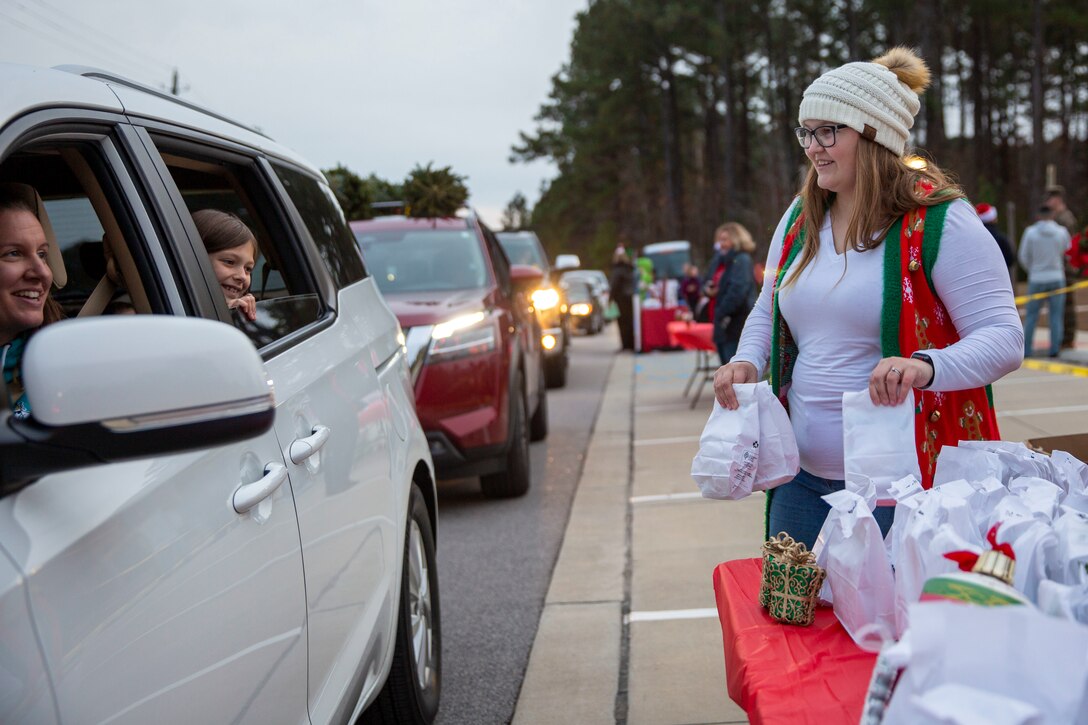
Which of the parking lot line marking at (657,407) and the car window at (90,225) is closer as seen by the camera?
the car window at (90,225)

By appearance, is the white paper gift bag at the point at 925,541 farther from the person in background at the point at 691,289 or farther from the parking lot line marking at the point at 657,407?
the person in background at the point at 691,289

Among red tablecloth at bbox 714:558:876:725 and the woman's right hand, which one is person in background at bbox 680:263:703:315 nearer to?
the woman's right hand

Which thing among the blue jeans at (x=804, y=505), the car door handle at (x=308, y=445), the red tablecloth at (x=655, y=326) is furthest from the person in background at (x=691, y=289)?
the car door handle at (x=308, y=445)

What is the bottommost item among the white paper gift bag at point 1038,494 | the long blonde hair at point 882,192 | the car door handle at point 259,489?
the white paper gift bag at point 1038,494

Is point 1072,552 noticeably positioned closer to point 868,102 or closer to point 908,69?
point 868,102

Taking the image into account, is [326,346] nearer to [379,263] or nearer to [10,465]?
[10,465]

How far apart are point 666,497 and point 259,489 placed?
5.22 m

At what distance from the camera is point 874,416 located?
92.7 inches

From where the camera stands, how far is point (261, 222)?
10.1 feet

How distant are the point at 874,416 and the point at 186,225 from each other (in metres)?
1.51

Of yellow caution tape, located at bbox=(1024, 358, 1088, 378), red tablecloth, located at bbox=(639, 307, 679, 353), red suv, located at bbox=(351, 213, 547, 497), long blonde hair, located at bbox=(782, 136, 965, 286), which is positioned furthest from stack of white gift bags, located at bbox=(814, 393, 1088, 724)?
red tablecloth, located at bbox=(639, 307, 679, 353)

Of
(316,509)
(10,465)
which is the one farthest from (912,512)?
(10,465)

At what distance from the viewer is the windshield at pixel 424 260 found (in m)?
7.43

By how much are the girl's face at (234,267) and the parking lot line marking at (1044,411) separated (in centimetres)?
709
